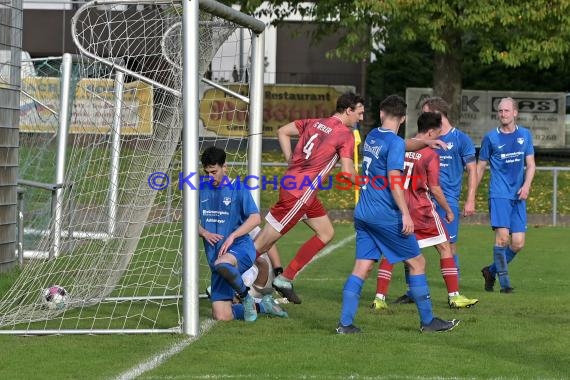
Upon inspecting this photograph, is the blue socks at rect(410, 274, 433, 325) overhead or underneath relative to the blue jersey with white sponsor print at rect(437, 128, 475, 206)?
underneath

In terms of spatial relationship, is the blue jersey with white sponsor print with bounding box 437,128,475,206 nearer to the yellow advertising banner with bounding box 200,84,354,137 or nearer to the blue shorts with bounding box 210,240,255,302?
the blue shorts with bounding box 210,240,255,302

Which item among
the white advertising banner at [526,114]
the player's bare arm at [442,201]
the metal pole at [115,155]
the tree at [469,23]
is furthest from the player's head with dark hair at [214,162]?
the white advertising banner at [526,114]

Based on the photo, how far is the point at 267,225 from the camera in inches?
447

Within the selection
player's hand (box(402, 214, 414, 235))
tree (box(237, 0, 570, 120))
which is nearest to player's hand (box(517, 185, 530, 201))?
player's hand (box(402, 214, 414, 235))

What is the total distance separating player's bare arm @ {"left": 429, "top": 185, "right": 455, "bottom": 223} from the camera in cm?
1112

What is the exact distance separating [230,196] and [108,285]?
4.22ft

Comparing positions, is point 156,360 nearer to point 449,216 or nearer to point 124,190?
point 124,190

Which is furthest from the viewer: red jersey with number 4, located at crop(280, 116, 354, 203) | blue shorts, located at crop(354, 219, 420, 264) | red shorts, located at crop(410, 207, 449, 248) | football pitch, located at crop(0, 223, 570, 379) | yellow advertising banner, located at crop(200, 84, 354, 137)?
yellow advertising banner, located at crop(200, 84, 354, 137)

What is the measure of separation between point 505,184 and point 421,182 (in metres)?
2.28

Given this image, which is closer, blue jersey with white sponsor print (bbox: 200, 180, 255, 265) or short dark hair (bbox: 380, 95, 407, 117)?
short dark hair (bbox: 380, 95, 407, 117)

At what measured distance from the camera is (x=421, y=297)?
31.2 feet

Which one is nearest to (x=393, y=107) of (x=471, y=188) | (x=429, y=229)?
(x=429, y=229)

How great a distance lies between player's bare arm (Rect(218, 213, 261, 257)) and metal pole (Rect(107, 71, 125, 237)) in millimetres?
1132

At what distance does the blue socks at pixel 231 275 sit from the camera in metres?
9.94
